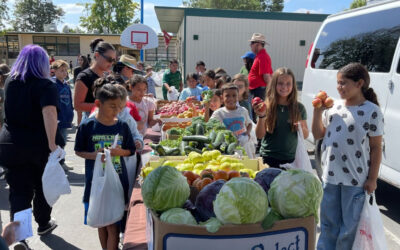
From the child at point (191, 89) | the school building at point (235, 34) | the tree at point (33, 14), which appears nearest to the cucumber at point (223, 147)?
the child at point (191, 89)

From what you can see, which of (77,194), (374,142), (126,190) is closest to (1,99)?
(77,194)

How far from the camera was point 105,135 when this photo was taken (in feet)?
9.39

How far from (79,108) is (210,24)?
635 inches

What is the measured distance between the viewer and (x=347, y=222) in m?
2.80

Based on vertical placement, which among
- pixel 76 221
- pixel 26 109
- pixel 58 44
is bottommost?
pixel 76 221

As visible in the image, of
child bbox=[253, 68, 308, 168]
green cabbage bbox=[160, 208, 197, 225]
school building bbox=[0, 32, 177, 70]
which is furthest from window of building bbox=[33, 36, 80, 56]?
green cabbage bbox=[160, 208, 197, 225]

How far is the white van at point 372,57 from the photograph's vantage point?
12.6 ft

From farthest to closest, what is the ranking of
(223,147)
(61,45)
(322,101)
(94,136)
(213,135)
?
(61,45) → (213,135) → (223,147) → (94,136) → (322,101)

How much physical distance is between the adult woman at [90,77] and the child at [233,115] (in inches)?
57.5

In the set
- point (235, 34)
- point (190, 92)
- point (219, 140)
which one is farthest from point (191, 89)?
point (235, 34)

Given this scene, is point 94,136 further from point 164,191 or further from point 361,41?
point 361,41

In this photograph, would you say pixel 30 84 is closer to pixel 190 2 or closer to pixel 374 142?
pixel 374 142

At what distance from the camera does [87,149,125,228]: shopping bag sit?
2590mm

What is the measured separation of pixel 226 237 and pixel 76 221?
3161 mm
